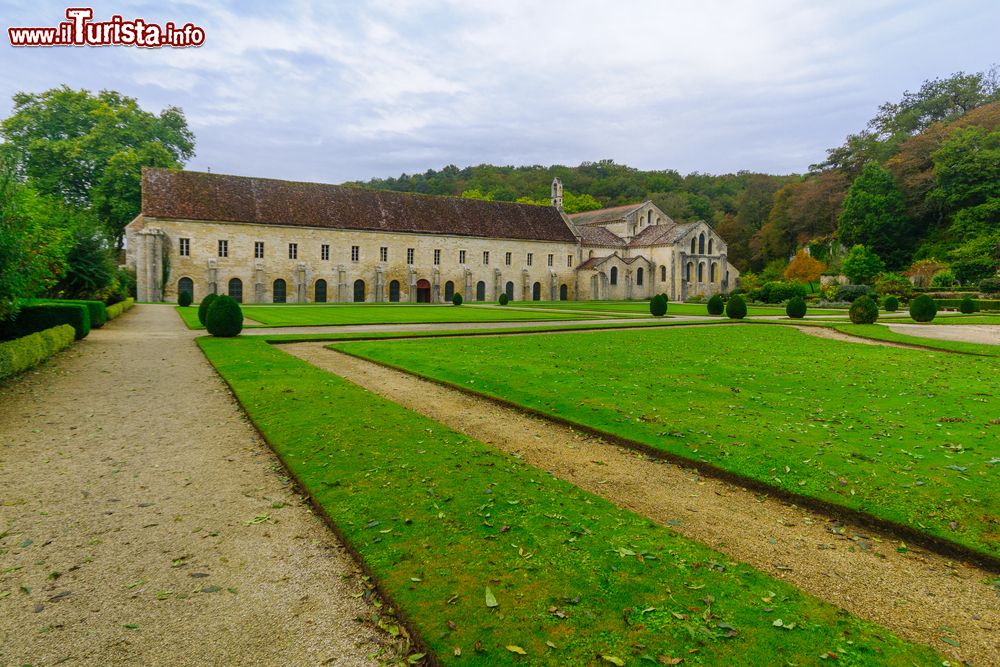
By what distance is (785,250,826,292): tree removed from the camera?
58344 mm

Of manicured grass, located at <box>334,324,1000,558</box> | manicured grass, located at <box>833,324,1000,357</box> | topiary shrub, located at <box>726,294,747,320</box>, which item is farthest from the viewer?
topiary shrub, located at <box>726,294,747,320</box>

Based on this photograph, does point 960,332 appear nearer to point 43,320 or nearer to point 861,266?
point 43,320

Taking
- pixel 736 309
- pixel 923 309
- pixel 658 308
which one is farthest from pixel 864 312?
pixel 658 308

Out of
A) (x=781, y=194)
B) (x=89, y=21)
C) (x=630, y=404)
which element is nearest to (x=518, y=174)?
(x=781, y=194)

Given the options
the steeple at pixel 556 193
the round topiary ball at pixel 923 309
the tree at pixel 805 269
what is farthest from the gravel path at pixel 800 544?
the steeple at pixel 556 193

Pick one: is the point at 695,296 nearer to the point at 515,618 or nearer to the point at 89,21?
the point at 89,21

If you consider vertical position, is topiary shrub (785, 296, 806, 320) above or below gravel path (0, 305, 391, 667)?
above

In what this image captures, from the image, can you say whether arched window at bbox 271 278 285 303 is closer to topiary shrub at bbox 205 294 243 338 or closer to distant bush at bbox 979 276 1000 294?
topiary shrub at bbox 205 294 243 338

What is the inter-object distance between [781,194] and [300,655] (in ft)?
262

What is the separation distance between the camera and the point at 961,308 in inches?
1378

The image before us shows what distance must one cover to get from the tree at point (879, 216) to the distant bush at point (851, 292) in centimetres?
1364

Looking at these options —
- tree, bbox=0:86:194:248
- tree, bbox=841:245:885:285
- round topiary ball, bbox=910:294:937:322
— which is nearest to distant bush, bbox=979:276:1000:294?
tree, bbox=841:245:885:285

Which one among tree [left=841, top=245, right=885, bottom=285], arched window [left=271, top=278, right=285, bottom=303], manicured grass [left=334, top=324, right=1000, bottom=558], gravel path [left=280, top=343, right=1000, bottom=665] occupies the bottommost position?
gravel path [left=280, top=343, right=1000, bottom=665]

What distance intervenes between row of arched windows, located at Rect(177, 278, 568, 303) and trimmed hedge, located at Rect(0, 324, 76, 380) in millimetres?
27131
